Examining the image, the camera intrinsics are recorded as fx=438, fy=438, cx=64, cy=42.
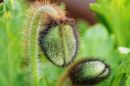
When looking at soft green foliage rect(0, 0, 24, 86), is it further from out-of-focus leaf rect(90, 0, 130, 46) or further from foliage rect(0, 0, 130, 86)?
out-of-focus leaf rect(90, 0, 130, 46)

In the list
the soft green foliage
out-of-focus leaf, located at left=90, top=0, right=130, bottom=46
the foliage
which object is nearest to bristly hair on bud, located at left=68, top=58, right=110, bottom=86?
the foliage

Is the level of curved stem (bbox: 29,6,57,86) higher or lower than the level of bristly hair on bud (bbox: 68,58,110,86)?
higher

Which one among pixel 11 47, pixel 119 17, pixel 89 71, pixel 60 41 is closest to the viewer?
pixel 60 41

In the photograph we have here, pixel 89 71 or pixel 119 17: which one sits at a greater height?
pixel 119 17

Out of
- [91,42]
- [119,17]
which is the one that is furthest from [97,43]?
[119,17]

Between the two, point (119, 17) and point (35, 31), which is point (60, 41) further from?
point (119, 17)
